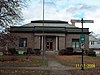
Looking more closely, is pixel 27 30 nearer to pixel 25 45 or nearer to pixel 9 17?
pixel 25 45

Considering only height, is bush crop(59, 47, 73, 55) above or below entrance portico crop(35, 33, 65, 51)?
below

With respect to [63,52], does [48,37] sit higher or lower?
higher

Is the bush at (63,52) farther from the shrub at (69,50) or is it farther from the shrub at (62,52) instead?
the shrub at (69,50)

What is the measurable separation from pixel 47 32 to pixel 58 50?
16.5 ft

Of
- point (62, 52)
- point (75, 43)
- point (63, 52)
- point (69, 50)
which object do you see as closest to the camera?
point (63, 52)

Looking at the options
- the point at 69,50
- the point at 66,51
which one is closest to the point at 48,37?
the point at 69,50

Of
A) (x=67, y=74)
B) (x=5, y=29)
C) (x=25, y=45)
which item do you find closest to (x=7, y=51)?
(x=25, y=45)

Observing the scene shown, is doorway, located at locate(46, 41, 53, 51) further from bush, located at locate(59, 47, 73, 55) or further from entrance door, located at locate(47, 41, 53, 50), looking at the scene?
bush, located at locate(59, 47, 73, 55)

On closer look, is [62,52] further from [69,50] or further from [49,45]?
[49,45]

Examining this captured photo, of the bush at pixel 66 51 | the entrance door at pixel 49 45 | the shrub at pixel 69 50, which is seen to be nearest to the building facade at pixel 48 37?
the entrance door at pixel 49 45

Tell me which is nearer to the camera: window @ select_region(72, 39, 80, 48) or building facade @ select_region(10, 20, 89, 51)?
building facade @ select_region(10, 20, 89, 51)

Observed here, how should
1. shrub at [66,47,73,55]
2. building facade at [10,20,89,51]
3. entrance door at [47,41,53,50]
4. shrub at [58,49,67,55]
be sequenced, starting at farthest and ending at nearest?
1. entrance door at [47,41,53,50]
2. building facade at [10,20,89,51]
3. shrub at [66,47,73,55]
4. shrub at [58,49,67,55]

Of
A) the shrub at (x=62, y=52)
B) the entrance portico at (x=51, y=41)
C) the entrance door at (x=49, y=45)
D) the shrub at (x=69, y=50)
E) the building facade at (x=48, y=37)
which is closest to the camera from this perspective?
the shrub at (x=62, y=52)

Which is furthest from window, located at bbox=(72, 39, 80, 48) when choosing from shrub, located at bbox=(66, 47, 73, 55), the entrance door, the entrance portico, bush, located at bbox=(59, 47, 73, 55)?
the entrance door
